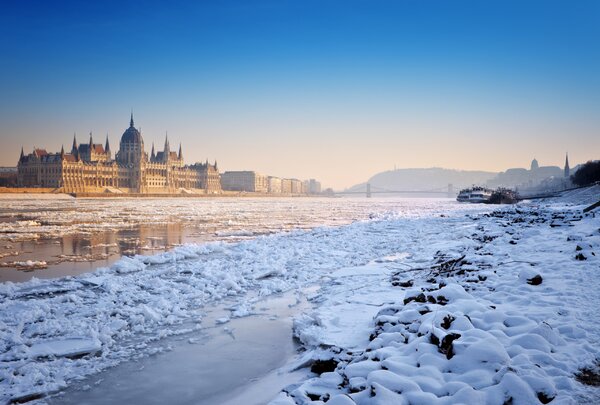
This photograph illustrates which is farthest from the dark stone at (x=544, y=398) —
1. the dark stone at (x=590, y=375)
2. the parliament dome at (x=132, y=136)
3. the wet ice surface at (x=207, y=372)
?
the parliament dome at (x=132, y=136)

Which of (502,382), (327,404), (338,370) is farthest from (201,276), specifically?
(502,382)

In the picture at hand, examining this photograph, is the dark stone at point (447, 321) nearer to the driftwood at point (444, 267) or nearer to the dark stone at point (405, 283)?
the dark stone at point (405, 283)

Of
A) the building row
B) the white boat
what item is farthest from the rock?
the building row

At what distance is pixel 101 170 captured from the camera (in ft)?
540

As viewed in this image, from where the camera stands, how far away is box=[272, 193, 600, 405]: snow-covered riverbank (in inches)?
143

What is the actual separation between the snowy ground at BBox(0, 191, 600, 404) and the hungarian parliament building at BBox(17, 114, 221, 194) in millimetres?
145893

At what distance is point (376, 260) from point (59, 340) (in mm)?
9123

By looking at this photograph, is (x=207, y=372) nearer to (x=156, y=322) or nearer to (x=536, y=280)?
(x=156, y=322)

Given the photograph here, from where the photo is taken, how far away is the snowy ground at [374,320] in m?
3.88

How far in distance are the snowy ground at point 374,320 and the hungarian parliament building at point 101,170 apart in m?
146

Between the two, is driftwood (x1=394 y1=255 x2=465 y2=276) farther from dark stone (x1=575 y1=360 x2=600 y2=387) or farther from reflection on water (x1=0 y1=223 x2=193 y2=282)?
reflection on water (x1=0 y1=223 x2=193 y2=282)

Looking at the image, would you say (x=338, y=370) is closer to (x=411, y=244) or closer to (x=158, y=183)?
(x=411, y=244)

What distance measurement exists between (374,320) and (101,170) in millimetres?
181341

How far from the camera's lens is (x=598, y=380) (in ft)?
11.6
